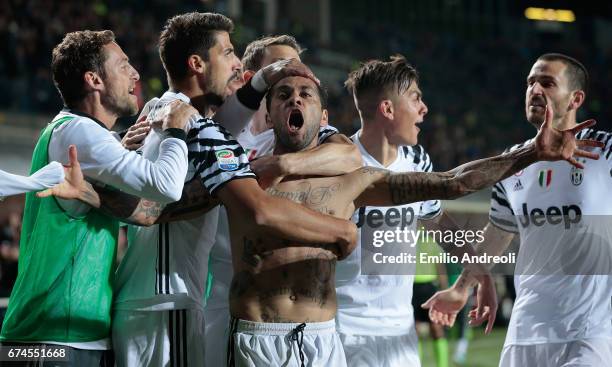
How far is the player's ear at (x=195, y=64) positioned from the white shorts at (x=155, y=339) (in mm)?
1136

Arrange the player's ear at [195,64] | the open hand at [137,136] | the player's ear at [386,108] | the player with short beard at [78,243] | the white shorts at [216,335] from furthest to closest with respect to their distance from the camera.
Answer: the player's ear at [386,108]
the player's ear at [195,64]
the white shorts at [216,335]
the open hand at [137,136]
the player with short beard at [78,243]

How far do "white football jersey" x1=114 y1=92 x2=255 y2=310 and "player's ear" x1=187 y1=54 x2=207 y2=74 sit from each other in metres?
0.29

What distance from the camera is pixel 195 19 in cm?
432

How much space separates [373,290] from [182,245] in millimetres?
1266

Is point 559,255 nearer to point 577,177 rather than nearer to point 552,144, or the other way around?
point 577,177

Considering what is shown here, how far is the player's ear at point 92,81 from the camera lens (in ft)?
13.0

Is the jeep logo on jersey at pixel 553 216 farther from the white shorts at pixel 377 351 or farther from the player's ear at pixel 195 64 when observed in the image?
the player's ear at pixel 195 64

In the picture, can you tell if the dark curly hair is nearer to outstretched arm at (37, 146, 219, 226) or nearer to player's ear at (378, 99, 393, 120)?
outstretched arm at (37, 146, 219, 226)

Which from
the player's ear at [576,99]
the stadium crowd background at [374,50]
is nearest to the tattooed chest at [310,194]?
the player's ear at [576,99]

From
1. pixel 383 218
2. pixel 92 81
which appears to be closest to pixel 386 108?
pixel 383 218

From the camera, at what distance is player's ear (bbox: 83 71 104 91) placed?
155 inches

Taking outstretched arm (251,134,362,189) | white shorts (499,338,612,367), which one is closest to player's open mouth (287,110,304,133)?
outstretched arm (251,134,362,189)

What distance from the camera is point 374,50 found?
26641mm

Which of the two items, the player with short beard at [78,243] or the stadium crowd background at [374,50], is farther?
the stadium crowd background at [374,50]
